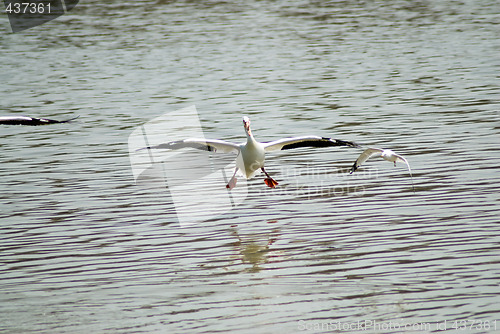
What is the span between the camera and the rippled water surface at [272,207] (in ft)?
30.1

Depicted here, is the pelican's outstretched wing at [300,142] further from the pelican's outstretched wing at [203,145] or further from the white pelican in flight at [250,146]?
the pelican's outstretched wing at [203,145]

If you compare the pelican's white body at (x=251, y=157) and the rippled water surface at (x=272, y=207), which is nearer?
the rippled water surface at (x=272, y=207)

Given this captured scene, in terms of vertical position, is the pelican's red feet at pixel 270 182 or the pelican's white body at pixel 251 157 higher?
the pelican's white body at pixel 251 157

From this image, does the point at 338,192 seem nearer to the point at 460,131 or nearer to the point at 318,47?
the point at 460,131

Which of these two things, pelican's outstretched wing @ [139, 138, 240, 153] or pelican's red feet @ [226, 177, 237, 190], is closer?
pelican's outstretched wing @ [139, 138, 240, 153]

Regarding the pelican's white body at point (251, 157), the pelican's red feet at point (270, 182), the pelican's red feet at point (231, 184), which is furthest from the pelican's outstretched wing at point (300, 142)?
the pelican's red feet at point (231, 184)

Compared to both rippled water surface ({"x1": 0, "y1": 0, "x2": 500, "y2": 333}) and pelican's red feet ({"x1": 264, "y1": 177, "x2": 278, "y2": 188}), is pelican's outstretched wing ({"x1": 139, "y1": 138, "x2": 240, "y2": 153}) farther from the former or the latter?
rippled water surface ({"x1": 0, "y1": 0, "x2": 500, "y2": 333})

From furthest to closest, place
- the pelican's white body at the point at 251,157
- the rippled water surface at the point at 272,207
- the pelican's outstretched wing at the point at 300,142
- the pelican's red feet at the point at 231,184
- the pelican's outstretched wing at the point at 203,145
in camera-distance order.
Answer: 1. the pelican's red feet at the point at 231,184
2. the pelican's white body at the point at 251,157
3. the pelican's outstretched wing at the point at 203,145
4. the pelican's outstretched wing at the point at 300,142
5. the rippled water surface at the point at 272,207

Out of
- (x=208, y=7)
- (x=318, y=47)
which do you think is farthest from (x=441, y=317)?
(x=208, y=7)

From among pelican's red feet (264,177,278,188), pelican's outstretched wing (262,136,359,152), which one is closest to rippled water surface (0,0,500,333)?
pelican's red feet (264,177,278,188)

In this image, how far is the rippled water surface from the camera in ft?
30.1

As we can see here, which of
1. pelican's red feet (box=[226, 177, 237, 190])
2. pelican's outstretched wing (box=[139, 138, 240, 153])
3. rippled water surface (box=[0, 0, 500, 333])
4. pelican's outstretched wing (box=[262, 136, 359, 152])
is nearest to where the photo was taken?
rippled water surface (box=[0, 0, 500, 333])

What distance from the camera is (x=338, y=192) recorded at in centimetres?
1375

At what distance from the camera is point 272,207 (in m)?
13.2
